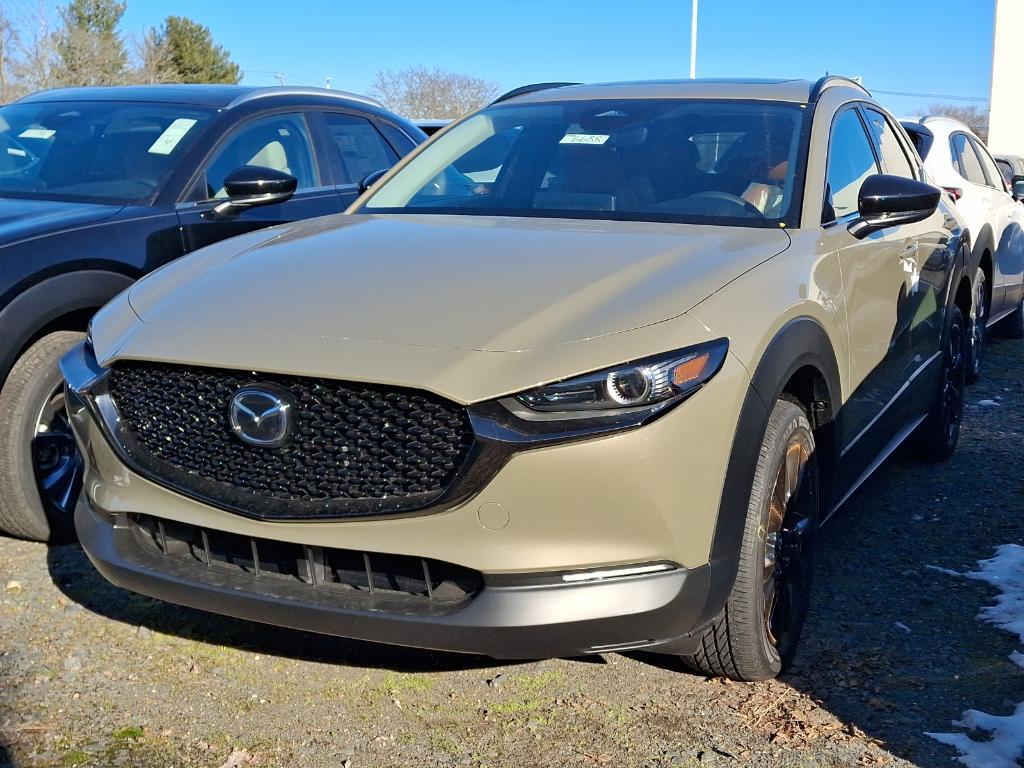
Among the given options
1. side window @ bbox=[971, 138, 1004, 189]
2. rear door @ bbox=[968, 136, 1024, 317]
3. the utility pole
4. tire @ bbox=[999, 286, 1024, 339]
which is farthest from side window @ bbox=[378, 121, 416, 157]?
the utility pole

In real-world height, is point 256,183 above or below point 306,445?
above

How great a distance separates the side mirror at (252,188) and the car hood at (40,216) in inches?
19.2

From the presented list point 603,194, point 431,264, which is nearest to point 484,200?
point 603,194

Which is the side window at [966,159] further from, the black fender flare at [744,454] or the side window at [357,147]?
the black fender flare at [744,454]

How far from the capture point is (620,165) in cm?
415

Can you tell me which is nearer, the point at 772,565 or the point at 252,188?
the point at 772,565

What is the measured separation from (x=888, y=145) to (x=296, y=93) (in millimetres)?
2971

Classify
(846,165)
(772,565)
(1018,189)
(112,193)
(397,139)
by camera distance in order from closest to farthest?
(772,565), (846,165), (112,193), (397,139), (1018,189)

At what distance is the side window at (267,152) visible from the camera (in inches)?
207

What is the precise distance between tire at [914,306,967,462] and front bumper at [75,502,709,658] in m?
3.05

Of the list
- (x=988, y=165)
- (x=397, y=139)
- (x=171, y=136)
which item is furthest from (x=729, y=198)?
(x=988, y=165)

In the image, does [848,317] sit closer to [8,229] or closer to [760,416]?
[760,416]

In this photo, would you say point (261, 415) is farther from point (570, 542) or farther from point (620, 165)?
point (620, 165)

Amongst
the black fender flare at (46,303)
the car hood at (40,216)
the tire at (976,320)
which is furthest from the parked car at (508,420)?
the tire at (976,320)
